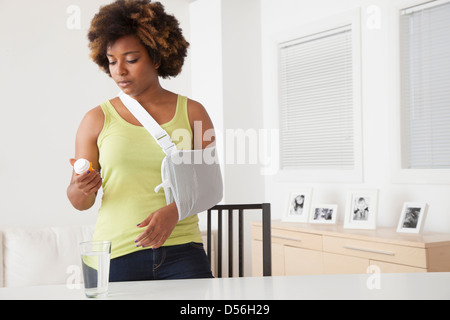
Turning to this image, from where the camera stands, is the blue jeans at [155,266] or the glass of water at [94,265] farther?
the blue jeans at [155,266]

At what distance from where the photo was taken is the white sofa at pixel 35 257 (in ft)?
10.4

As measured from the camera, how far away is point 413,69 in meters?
3.10

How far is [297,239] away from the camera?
10.9 feet

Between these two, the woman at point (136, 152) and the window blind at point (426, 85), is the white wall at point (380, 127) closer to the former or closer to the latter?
the window blind at point (426, 85)

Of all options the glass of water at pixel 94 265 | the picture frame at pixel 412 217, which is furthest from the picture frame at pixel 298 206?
the glass of water at pixel 94 265

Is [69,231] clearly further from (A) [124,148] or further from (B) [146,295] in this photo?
(B) [146,295]

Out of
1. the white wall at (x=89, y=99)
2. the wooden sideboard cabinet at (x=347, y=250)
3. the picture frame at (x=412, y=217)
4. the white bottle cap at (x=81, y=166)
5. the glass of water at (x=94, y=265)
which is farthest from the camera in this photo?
the white wall at (x=89, y=99)

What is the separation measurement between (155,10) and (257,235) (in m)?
2.39

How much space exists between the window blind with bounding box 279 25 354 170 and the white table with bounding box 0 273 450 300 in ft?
7.96

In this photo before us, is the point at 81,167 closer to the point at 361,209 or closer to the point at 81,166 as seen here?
the point at 81,166

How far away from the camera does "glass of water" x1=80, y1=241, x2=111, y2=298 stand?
0.99 m

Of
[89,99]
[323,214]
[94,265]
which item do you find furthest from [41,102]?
[94,265]

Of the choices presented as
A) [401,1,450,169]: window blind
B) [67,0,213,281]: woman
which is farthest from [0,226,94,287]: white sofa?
[401,1,450,169]: window blind

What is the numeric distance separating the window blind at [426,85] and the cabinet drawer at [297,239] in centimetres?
67
